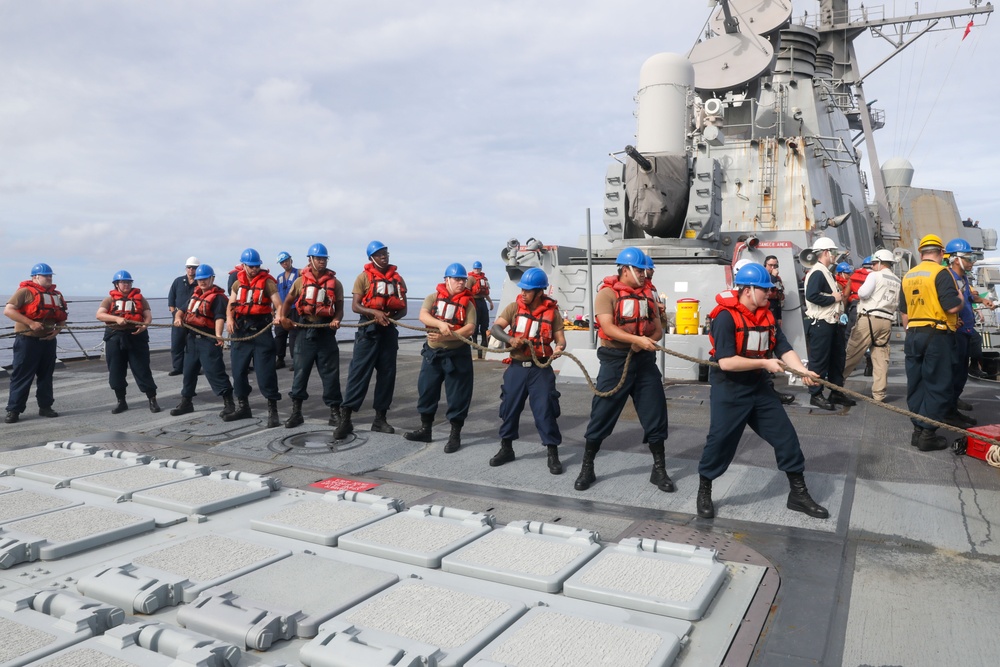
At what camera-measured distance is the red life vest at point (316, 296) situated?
6.72 m

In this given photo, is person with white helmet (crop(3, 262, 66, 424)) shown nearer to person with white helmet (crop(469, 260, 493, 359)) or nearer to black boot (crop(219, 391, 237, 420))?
black boot (crop(219, 391, 237, 420))

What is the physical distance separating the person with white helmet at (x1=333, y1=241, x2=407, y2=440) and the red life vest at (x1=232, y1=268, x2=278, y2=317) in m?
1.28

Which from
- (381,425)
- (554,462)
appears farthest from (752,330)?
(381,425)

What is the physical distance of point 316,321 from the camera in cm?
679

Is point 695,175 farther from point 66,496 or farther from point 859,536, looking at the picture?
point 66,496

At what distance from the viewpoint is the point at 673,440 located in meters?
6.24

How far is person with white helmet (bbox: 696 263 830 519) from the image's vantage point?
4113 millimetres

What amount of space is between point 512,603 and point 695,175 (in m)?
9.71

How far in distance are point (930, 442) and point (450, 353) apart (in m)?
4.10

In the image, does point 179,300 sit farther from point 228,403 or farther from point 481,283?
point 481,283

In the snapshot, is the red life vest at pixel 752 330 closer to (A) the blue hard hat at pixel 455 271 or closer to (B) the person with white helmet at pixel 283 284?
(A) the blue hard hat at pixel 455 271

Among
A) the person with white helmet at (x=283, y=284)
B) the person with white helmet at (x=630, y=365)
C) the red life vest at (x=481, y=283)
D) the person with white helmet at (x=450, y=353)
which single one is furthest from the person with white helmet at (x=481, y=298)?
the person with white helmet at (x=630, y=365)

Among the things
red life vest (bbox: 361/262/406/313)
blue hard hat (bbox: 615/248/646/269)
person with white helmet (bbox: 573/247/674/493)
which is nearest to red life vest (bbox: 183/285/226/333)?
red life vest (bbox: 361/262/406/313)

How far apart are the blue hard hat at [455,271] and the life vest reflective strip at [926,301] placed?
382 centimetres
